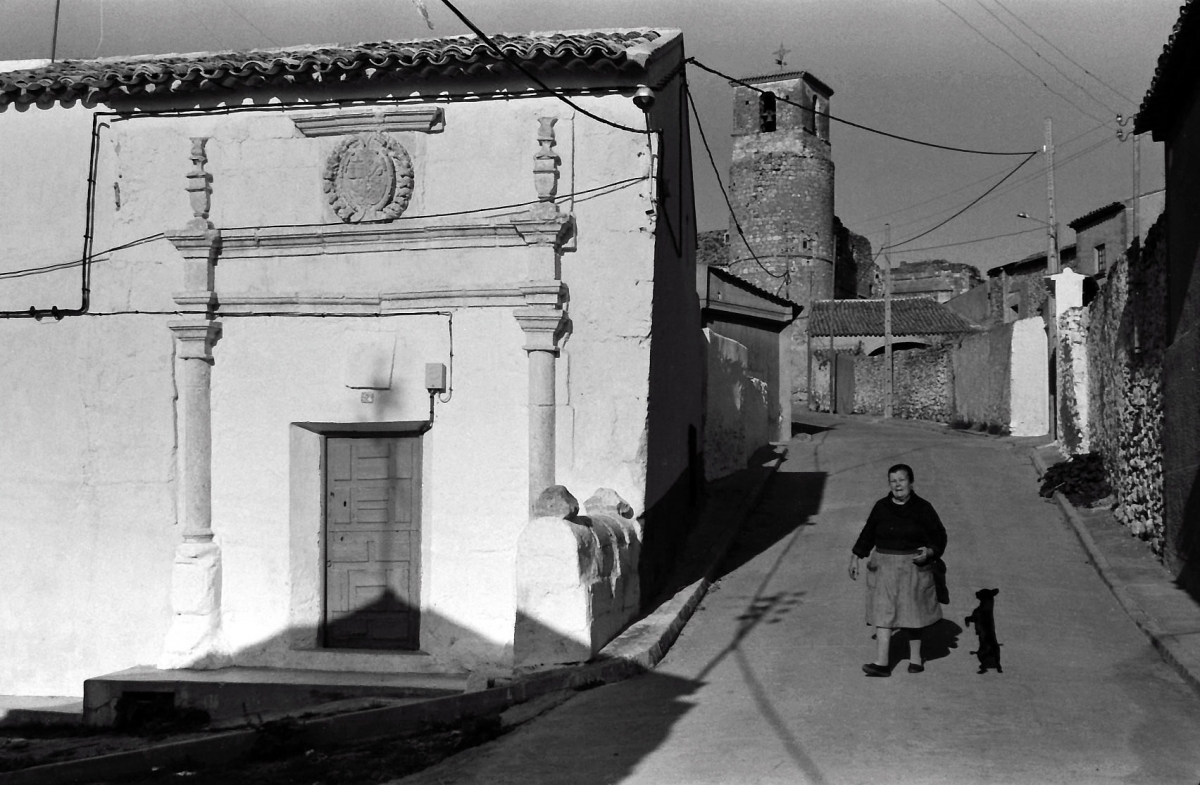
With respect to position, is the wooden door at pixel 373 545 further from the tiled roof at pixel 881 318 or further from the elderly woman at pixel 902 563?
the tiled roof at pixel 881 318

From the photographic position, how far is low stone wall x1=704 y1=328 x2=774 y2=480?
688 inches

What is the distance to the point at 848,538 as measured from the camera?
1380 cm

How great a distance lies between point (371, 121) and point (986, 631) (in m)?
Answer: 6.56

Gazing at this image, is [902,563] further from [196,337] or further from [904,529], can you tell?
[196,337]

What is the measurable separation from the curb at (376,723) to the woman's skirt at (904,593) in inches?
69.1

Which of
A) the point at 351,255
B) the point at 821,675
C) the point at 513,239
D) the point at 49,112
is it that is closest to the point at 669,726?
the point at 821,675

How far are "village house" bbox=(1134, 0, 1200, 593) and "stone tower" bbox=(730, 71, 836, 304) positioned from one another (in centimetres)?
4481

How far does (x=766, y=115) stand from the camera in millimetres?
57375

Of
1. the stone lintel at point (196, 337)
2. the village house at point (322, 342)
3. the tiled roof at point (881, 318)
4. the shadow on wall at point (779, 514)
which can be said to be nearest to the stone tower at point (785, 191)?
the tiled roof at point (881, 318)

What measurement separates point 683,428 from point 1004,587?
381cm

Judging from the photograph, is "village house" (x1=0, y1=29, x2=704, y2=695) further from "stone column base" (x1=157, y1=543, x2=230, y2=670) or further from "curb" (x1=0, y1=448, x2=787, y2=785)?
"curb" (x1=0, y1=448, x2=787, y2=785)

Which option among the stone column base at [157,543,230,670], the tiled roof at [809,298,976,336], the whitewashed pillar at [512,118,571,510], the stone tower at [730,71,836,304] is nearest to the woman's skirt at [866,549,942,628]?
the whitewashed pillar at [512,118,571,510]

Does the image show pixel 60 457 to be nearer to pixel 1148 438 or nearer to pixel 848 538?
pixel 848 538

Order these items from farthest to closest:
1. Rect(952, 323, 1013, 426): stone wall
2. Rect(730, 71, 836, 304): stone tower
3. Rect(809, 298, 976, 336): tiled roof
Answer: Rect(730, 71, 836, 304): stone tower
Rect(809, 298, 976, 336): tiled roof
Rect(952, 323, 1013, 426): stone wall
